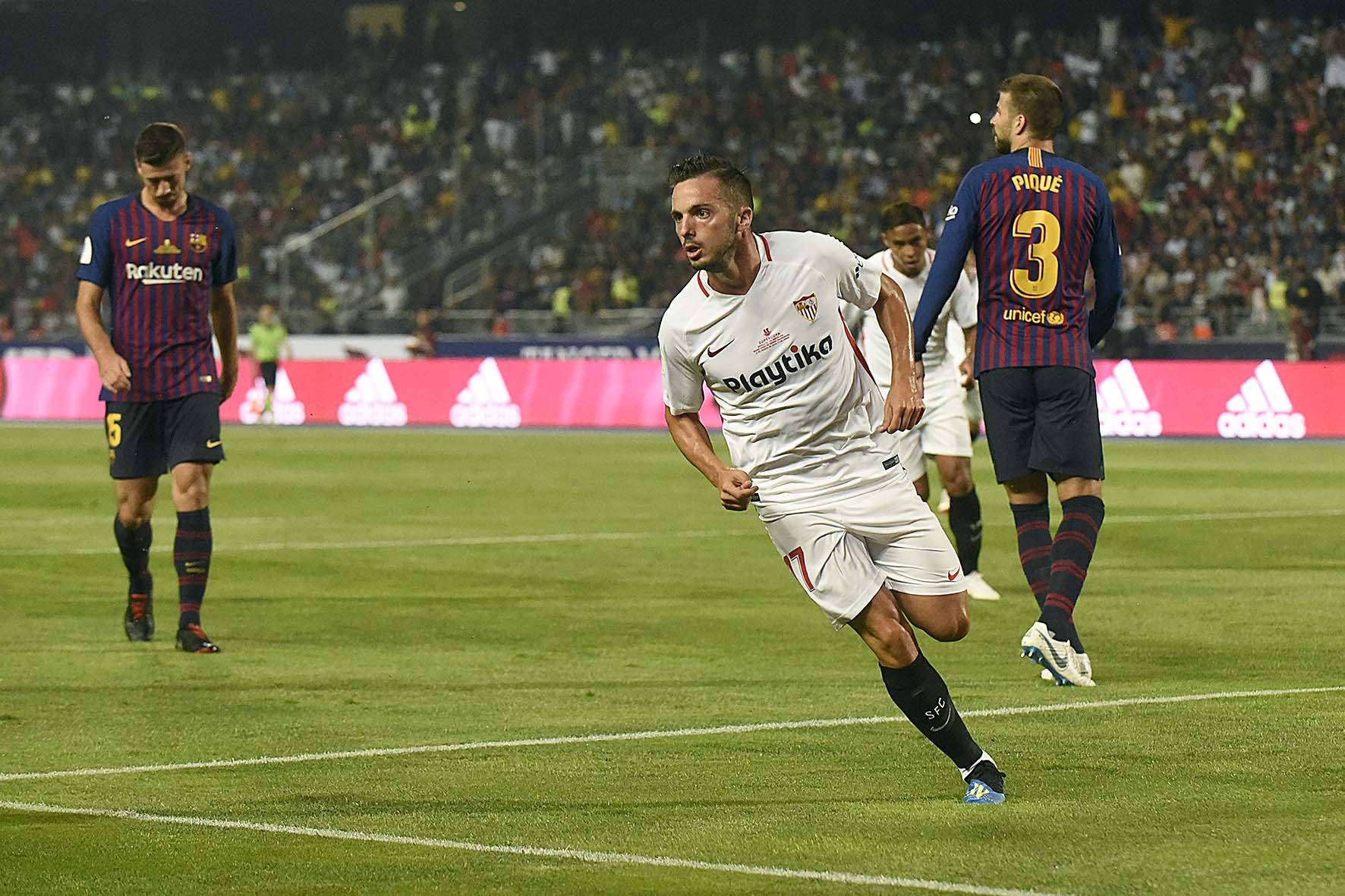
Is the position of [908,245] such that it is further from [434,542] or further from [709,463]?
[709,463]

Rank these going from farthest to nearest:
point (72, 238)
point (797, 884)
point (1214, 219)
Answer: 1. point (72, 238)
2. point (1214, 219)
3. point (797, 884)

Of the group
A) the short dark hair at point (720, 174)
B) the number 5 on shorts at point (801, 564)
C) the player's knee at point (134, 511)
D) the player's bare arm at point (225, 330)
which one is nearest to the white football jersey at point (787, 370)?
the number 5 on shorts at point (801, 564)

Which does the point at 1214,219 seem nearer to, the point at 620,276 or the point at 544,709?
the point at 620,276

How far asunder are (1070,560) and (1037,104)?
1.82 meters

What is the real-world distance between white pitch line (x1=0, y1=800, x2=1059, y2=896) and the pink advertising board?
2310 centimetres

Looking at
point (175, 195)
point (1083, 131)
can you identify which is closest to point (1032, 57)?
point (1083, 131)

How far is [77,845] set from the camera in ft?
18.9

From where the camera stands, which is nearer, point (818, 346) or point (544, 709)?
point (818, 346)

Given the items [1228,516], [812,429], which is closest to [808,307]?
[812,429]

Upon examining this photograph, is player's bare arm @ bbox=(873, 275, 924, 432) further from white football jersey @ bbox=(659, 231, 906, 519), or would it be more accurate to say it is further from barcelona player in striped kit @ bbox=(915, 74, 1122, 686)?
barcelona player in striped kit @ bbox=(915, 74, 1122, 686)

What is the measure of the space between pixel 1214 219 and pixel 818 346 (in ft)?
101

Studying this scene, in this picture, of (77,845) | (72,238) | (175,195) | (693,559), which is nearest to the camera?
(77,845)

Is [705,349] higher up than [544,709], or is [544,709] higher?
[705,349]

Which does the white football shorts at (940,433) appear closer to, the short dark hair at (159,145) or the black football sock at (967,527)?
the black football sock at (967,527)
